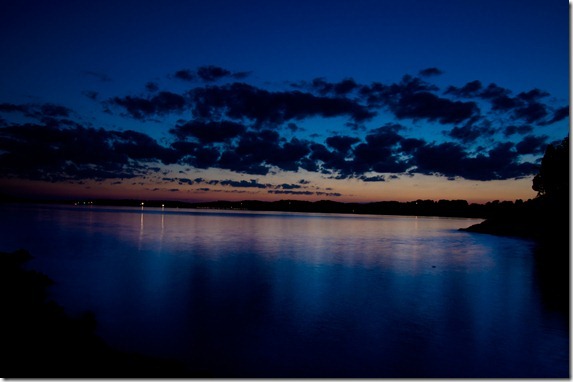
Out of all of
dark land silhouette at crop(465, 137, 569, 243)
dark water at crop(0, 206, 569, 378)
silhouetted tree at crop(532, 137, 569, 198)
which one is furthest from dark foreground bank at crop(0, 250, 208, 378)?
silhouetted tree at crop(532, 137, 569, 198)

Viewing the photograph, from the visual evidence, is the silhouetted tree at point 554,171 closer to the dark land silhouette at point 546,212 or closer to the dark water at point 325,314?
the dark land silhouette at point 546,212

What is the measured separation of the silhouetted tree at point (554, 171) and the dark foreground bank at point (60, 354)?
5527 centimetres

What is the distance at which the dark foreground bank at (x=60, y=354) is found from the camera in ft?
21.6

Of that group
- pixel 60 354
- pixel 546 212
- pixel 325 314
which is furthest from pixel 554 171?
pixel 60 354

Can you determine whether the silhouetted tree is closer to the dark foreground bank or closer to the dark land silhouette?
the dark land silhouette

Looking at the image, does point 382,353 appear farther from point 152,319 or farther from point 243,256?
point 243,256

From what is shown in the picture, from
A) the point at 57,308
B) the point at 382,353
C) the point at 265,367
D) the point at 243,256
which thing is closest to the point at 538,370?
the point at 382,353

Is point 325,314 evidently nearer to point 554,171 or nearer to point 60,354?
point 60,354

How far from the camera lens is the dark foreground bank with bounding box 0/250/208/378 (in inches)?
259

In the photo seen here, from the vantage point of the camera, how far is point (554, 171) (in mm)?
54875

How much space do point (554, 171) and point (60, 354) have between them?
63.9m

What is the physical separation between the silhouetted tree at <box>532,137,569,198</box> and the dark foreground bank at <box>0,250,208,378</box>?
181 ft

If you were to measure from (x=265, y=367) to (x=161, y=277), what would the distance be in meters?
12.6

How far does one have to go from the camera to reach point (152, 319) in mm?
12133
